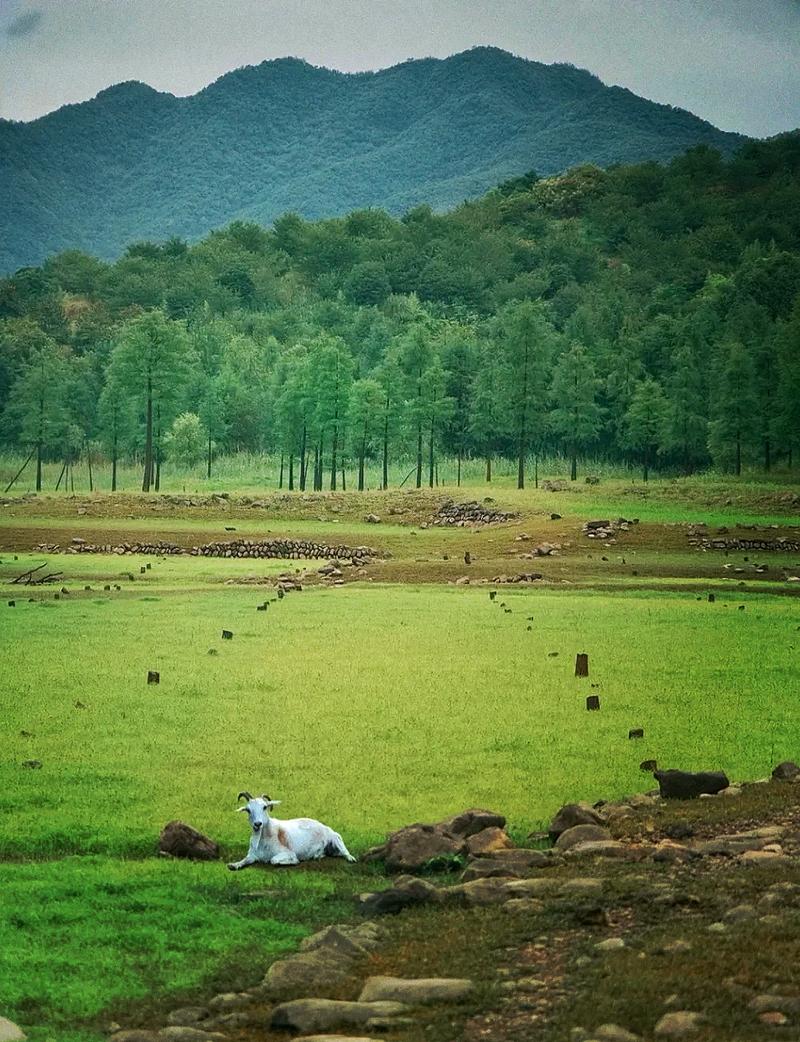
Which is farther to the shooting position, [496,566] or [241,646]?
[496,566]

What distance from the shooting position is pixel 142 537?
65062 mm

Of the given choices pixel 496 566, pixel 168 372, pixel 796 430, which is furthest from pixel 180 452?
pixel 496 566

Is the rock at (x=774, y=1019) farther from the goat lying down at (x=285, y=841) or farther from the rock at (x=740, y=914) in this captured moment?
the goat lying down at (x=285, y=841)

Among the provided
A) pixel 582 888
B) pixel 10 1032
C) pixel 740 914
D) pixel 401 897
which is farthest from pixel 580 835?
pixel 10 1032

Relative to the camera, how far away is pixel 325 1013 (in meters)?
8.92

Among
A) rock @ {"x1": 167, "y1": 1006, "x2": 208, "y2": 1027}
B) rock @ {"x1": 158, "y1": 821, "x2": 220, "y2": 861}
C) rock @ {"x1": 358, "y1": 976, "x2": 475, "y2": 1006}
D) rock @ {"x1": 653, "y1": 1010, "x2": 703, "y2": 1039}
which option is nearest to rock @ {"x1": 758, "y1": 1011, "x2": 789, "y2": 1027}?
rock @ {"x1": 653, "y1": 1010, "x2": 703, "y2": 1039}

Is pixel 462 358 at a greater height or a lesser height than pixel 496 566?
greater

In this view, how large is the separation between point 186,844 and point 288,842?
3.05ft

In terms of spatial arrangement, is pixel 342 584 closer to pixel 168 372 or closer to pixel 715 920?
pixel 715 920

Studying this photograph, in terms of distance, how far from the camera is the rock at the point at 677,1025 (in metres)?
8.03

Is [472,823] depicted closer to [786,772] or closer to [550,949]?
[550,949]

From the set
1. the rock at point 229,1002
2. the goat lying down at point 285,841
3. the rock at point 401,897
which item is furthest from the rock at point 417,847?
the rock at point 229,1002

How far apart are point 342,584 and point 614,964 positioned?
35196mm

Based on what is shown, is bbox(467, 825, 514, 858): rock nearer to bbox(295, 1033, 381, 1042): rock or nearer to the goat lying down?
the goat lying down
